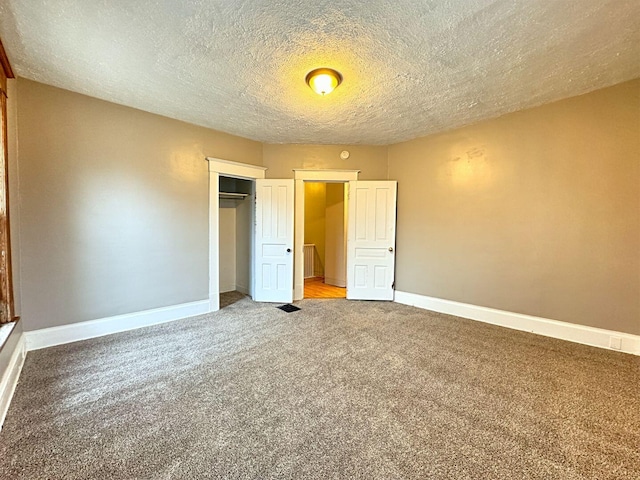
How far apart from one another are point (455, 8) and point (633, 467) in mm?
2885

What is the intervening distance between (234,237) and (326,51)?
398 centimetres

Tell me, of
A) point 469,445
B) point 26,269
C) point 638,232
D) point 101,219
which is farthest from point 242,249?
point 638,232

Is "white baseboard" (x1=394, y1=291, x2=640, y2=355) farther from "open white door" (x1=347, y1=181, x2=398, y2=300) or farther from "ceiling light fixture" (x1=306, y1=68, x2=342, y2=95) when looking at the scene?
"ceiling light fixture" (x1=306, y1=68, x2=342, y2=95)

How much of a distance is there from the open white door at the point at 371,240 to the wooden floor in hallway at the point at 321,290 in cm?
56

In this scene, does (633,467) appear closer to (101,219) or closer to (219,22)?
(219,22)

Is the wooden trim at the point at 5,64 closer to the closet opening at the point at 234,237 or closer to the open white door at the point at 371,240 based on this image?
the closet opening at the point at 234,237

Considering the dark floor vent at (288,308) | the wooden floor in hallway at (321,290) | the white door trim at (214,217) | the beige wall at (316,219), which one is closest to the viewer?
the white door trim at (214,217)

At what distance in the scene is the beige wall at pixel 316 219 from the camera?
22.8 ft

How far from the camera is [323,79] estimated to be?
2.46 m

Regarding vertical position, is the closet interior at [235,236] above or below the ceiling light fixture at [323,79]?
below

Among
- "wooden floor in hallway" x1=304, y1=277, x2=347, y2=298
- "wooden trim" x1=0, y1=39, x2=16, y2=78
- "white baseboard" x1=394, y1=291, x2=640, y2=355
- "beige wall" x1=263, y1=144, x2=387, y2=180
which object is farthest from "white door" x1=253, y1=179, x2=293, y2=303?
"wooden trim" x1=0, y1=39, x2=16, y2=78

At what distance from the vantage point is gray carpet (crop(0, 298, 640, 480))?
4.66 feet

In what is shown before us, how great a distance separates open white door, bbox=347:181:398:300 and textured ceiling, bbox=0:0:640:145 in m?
1.58

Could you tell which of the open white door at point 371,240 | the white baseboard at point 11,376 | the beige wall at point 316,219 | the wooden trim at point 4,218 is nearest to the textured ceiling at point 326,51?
the wooden trim at point 4,218
